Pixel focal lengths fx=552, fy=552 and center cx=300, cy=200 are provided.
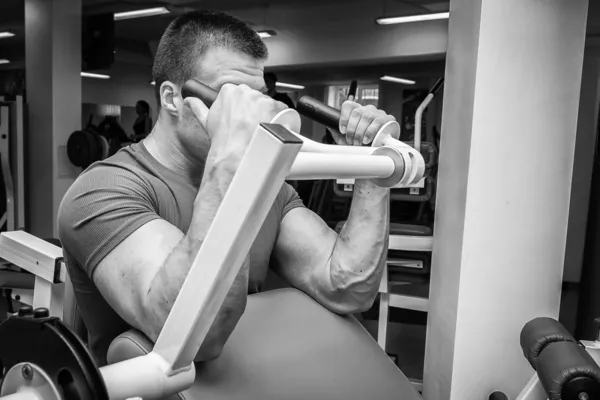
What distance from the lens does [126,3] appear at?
19.4ft

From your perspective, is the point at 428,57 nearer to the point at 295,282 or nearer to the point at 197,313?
the point at 295,282

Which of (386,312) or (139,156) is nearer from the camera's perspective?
(139,156)

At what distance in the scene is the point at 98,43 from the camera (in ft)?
17.7

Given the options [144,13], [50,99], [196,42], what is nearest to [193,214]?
[196,42]

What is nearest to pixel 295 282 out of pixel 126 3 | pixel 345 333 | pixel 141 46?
pixel 345 333

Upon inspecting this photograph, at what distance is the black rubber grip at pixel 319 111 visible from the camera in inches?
40.3

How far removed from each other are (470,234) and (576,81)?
680 millimetres

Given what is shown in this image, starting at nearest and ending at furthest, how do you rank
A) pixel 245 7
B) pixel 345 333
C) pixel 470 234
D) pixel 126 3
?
pixel 345 333
pixel 470 234
pixel 126 3
pixel 245 7

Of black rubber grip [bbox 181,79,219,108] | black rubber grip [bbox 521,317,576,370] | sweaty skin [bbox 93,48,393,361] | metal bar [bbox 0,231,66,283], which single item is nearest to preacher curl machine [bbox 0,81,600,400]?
sweaty skin [bbox 93,48,393,361]

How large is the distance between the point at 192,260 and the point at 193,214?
0.22 feet

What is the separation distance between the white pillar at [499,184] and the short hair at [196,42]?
35.4 inches

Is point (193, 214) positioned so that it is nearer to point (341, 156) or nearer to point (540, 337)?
point (341, 156)

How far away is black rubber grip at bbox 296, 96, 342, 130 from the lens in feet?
3.36

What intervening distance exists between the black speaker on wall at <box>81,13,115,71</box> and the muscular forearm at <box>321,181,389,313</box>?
4.76 metres
